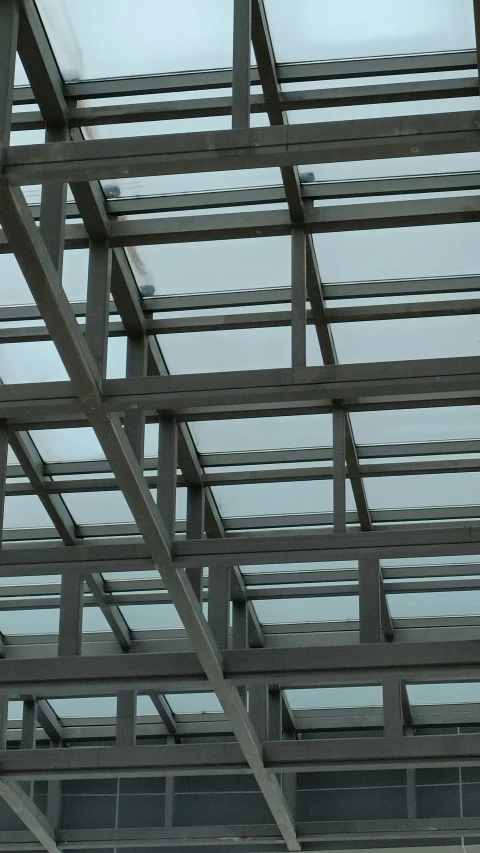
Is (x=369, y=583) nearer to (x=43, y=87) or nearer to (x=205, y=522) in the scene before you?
(x=205, y=522)

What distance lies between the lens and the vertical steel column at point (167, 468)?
22547 millimetres

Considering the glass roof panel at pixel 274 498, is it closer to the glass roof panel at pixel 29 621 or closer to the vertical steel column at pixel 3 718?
the glass roof panel at pixel 29 621

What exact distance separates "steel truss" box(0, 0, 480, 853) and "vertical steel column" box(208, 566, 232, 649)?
0.04 meters

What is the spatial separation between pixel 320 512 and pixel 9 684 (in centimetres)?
701

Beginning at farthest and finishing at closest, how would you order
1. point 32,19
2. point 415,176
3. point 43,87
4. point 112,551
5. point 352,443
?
point 352,443
point 112,551
point 415,176
point 43,87
point 32,19

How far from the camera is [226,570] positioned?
2645 centimetres

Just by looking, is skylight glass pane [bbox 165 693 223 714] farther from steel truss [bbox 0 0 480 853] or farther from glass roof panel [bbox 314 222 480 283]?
glass roof panel [bbox 314 222 480 283]

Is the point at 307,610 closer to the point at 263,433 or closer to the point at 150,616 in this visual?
the point at 150,616

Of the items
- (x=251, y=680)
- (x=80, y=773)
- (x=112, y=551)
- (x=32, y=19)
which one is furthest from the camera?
(x=80, y=773)

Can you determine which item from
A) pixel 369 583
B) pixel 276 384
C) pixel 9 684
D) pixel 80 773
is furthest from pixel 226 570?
pixel 276 384

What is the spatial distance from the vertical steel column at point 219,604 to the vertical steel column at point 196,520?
1.10 meters

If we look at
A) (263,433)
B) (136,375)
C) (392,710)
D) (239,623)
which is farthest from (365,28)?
(392,710)

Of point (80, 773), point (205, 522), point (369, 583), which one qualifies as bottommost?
point (80, 773)

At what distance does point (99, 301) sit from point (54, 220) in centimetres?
224
